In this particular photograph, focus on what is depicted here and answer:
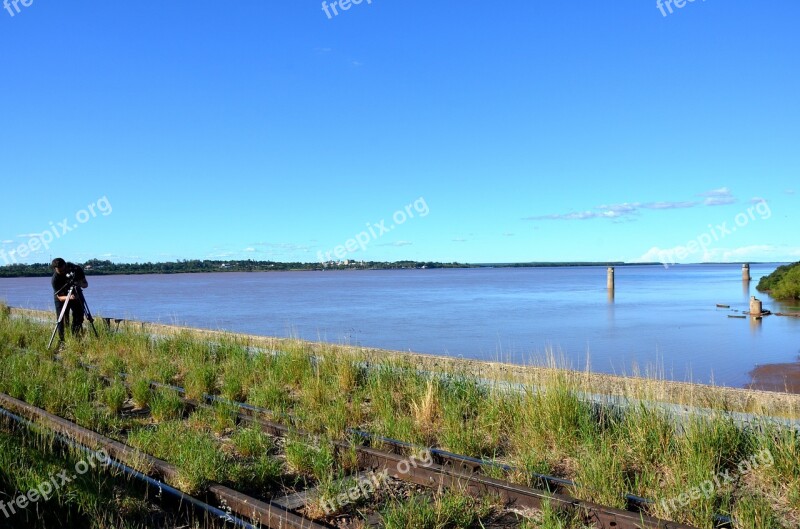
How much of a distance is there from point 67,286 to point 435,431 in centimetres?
1058

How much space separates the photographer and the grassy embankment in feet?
11.7

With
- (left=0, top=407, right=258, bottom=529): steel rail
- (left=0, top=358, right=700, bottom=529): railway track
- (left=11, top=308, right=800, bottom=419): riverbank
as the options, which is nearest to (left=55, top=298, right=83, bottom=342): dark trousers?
(left=11, top=308, right=800, bottom=419): riverbank

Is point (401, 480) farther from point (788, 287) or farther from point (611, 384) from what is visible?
point (788, 287)

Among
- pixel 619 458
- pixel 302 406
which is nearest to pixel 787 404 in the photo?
pixel 619 458

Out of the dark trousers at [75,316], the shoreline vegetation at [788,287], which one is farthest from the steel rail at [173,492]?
the shoreline vegetation at [788,287]

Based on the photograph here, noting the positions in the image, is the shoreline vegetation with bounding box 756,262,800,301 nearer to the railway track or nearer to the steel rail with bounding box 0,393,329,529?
the railway track

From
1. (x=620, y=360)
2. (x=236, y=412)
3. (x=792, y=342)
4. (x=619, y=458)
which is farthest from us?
(x=792, y=342)

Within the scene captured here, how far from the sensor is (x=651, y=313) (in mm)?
33812

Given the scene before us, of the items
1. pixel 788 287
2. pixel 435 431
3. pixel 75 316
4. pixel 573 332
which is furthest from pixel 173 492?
pixel 788 287

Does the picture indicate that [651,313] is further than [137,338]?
Yes

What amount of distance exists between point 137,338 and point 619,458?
35.5 ft

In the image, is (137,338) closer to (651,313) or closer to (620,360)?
(620,360)

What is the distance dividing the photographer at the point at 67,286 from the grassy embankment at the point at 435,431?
3569 mm

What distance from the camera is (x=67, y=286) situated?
45.7 feet
